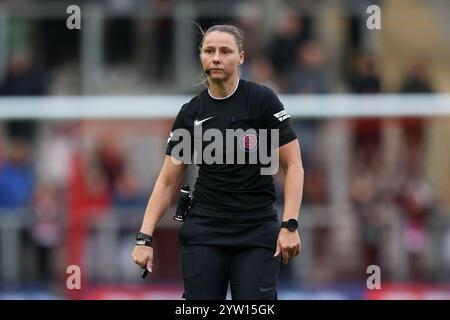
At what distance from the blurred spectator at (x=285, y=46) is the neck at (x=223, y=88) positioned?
7.92 metres

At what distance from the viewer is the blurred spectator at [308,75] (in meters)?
15.0

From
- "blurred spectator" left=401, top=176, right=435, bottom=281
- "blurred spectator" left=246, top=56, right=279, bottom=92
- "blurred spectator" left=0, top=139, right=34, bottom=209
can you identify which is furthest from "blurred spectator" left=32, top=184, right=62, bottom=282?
"blurred spectator" left=401, top=176, right=435, bottom=281

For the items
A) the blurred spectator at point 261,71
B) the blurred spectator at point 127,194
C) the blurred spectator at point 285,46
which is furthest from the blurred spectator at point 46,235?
the blurred spectator at point 285,46

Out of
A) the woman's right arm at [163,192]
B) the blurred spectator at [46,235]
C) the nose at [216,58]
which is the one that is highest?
the nose at [216,58]

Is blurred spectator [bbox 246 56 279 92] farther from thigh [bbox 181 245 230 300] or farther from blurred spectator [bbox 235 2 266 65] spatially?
thigh [bbox 181 245 230 300]

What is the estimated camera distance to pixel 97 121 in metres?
14.8

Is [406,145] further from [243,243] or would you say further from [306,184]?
[243,243]

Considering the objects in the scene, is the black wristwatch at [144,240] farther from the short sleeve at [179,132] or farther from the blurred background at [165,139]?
the blurred background at [165,139]

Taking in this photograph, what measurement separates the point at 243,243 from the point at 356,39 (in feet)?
29.3

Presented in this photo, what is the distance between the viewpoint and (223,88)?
23.3 ft

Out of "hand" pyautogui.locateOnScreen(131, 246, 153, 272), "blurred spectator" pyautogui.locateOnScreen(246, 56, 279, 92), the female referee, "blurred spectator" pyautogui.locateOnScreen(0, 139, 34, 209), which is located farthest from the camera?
"blurred spectator" pyautogui.locateOnScreen(246, 56, 279, 92)

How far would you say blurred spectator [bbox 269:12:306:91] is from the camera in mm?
15148

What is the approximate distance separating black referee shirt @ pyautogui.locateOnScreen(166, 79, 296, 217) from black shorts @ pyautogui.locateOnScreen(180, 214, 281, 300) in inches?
3.0
